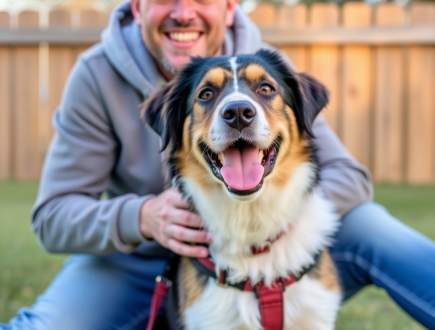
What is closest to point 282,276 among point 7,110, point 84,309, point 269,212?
point 269,212

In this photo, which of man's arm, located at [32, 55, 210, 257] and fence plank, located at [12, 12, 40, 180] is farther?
fence plank, located at [12, 12, 40, 180]

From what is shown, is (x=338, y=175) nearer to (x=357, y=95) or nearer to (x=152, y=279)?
(x=152, y=279)

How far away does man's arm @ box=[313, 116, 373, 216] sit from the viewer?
2.81 m

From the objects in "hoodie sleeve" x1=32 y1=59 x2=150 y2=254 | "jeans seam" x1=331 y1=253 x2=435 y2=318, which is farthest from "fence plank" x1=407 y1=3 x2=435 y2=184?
"hoodie sleeve" x1=32 y1=59 x2=150 y2=254

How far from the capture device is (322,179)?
283 centimetres

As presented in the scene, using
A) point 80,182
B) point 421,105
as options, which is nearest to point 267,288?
point 80,182

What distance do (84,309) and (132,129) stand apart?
899 mm

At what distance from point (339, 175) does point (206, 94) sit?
0.86 metres

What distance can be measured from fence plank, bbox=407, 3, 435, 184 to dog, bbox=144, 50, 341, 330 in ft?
12.5

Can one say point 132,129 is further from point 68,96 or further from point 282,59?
point 282,59

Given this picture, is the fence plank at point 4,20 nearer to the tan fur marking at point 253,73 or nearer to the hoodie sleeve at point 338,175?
the hoodie sleeve at point 338,175

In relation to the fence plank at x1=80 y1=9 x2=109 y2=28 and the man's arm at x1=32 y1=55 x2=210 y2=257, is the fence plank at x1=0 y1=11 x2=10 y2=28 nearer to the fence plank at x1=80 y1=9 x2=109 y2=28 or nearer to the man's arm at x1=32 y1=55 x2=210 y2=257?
the fence plank at x1=80 y1=9 x2=109 y2=28

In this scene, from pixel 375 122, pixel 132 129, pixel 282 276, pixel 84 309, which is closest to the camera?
pixel 282 276

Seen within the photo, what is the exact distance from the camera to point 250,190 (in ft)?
6.88
